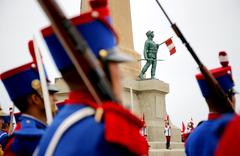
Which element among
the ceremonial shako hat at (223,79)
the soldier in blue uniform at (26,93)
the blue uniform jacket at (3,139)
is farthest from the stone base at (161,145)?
the soldier in blue uniform at (26,93)

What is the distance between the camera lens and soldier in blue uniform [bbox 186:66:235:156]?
6.91 feet

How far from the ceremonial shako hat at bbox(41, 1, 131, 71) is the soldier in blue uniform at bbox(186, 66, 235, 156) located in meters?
0.56

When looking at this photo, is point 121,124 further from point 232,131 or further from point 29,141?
point 29,141

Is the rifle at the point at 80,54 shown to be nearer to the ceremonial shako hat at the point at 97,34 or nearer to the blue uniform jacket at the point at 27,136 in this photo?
the ceremonial shako hat at the point at 97,34

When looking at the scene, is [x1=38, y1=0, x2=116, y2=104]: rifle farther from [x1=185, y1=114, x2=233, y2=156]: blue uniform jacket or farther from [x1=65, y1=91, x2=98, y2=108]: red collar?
[x1=185, y1=114, x2=233, y2=156]: blue uniform jacket

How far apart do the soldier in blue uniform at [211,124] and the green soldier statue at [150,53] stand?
13.3m

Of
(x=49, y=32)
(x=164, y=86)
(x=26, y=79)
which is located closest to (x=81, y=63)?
(x=49, y=32)

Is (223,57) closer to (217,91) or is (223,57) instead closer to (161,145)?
(217,91)

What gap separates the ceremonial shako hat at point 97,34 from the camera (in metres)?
1.92

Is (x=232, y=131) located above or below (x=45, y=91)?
below

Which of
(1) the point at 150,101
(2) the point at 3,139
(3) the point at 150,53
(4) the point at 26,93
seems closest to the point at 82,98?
(4) the point at 26,93

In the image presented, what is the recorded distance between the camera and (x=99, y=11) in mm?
2012

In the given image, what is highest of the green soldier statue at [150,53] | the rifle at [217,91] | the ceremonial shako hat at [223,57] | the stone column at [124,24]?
the stone column at [124,24]

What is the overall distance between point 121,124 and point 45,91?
99 centimetres
